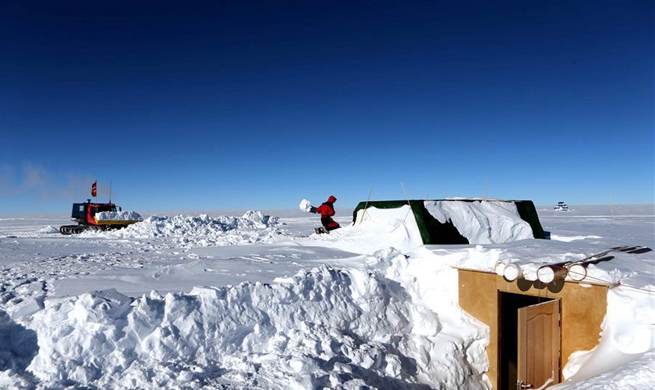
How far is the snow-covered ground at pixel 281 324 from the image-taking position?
5.01 m

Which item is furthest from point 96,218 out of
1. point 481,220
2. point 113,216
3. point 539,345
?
point 539,345

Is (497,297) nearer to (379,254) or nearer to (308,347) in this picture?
(379,254)

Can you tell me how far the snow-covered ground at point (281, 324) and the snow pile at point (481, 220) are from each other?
2.04 m

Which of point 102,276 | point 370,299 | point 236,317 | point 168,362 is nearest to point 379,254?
point 370,299

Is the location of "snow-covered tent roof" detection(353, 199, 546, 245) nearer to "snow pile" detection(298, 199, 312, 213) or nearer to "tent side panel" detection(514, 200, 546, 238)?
"tent side panel" detection(514, 200, 546, 238)

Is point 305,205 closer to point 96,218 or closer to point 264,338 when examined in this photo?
point 264,338

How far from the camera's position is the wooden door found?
6.36 metres

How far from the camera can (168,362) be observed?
5.22 meters

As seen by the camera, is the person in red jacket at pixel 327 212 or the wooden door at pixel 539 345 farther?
the person in red jacket at pixel 327 212

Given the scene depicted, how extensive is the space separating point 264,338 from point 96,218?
62.7ft

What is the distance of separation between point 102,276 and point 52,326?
256 cm

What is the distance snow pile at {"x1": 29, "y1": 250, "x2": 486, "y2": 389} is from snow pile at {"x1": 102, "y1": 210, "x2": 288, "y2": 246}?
7.28 metres

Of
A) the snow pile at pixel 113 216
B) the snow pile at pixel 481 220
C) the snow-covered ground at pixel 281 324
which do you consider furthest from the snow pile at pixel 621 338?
the snow pile at pixel 113 216

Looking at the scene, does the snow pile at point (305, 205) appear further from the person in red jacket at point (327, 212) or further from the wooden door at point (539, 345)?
the wooden door at point (539, 345)
